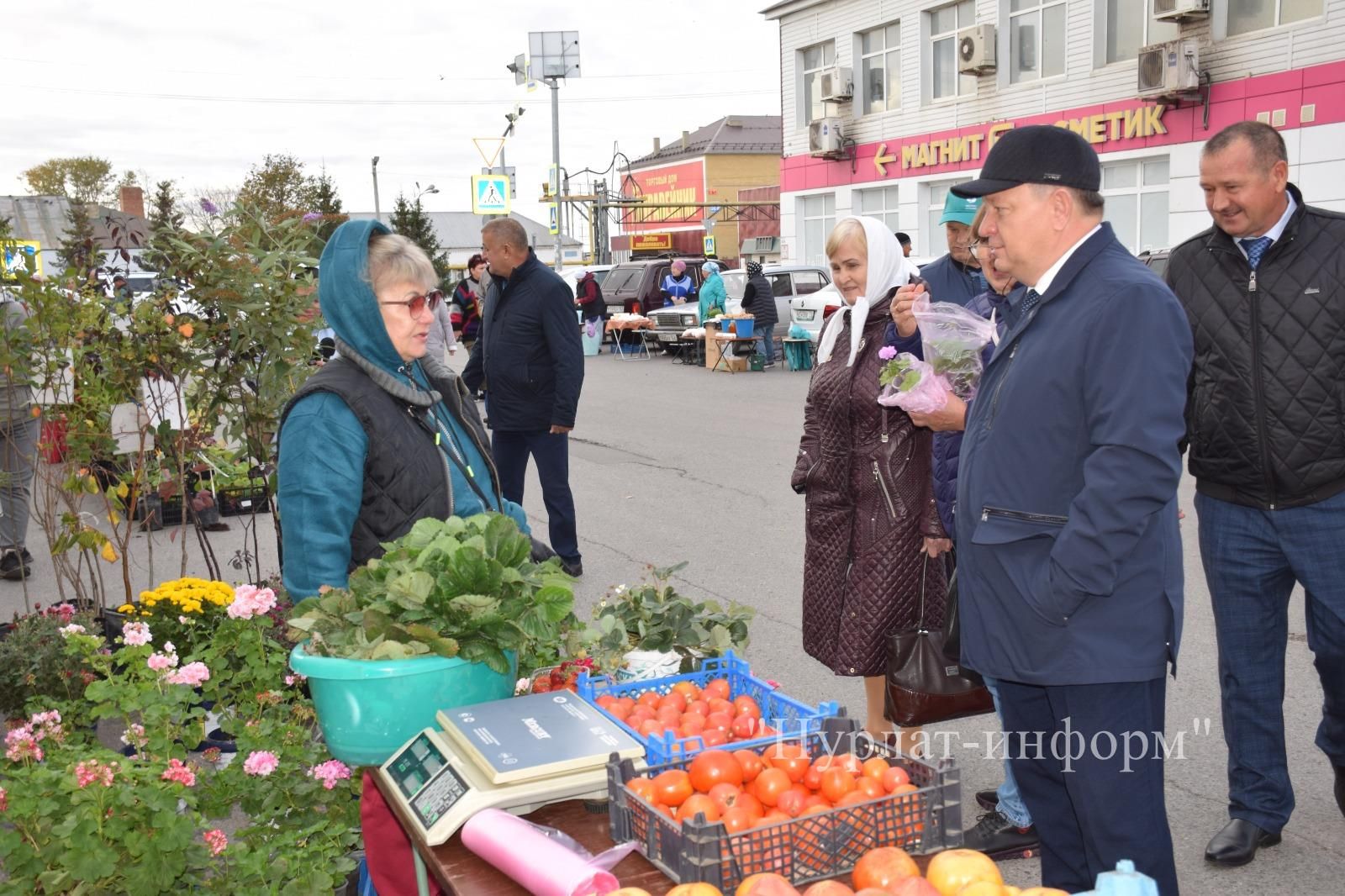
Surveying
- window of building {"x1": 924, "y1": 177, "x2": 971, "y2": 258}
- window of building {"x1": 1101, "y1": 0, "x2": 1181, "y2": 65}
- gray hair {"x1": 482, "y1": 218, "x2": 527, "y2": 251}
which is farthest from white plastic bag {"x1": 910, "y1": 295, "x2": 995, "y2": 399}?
window of building {"x1": 924, "y1": 177, "x2": 971, "y2": 258}

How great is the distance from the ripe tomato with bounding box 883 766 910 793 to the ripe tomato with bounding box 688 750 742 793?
272mm

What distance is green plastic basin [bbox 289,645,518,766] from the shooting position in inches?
95.0

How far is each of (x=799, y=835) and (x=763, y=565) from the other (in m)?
6.10

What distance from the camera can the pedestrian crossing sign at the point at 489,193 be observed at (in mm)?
33281

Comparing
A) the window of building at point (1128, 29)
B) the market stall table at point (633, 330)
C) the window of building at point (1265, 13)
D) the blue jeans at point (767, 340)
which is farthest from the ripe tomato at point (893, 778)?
the market stall table at point (633, 330)

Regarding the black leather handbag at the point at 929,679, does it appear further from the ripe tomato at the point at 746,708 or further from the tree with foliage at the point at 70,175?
the tree with foliage at the point at 70,175

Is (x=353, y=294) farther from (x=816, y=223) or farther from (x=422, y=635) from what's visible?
(x=816, y=223)

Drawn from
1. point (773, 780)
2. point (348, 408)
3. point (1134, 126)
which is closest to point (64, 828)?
point (348, 408)

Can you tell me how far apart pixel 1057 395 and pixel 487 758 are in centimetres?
146

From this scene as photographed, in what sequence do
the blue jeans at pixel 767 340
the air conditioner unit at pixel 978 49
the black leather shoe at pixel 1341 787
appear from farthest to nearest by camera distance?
the air conditioner unit at pixel 978 49, the blue jeans at pixel 767 340, the black leather shoe at pixel 1341 787

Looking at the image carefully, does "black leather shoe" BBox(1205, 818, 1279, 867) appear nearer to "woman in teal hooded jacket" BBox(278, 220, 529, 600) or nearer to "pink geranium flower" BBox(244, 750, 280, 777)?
"woman in teal hooded jacket" BBox(278, 220, 529, 600)

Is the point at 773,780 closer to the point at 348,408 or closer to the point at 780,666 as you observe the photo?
the point at 348,408

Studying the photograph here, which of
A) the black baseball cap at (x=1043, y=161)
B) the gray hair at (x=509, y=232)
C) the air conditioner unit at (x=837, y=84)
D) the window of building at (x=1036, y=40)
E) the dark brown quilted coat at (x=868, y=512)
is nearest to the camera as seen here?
Result: the black baseball cap at (x=1043, y=161)

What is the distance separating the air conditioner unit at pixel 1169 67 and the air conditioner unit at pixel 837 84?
9528mm
